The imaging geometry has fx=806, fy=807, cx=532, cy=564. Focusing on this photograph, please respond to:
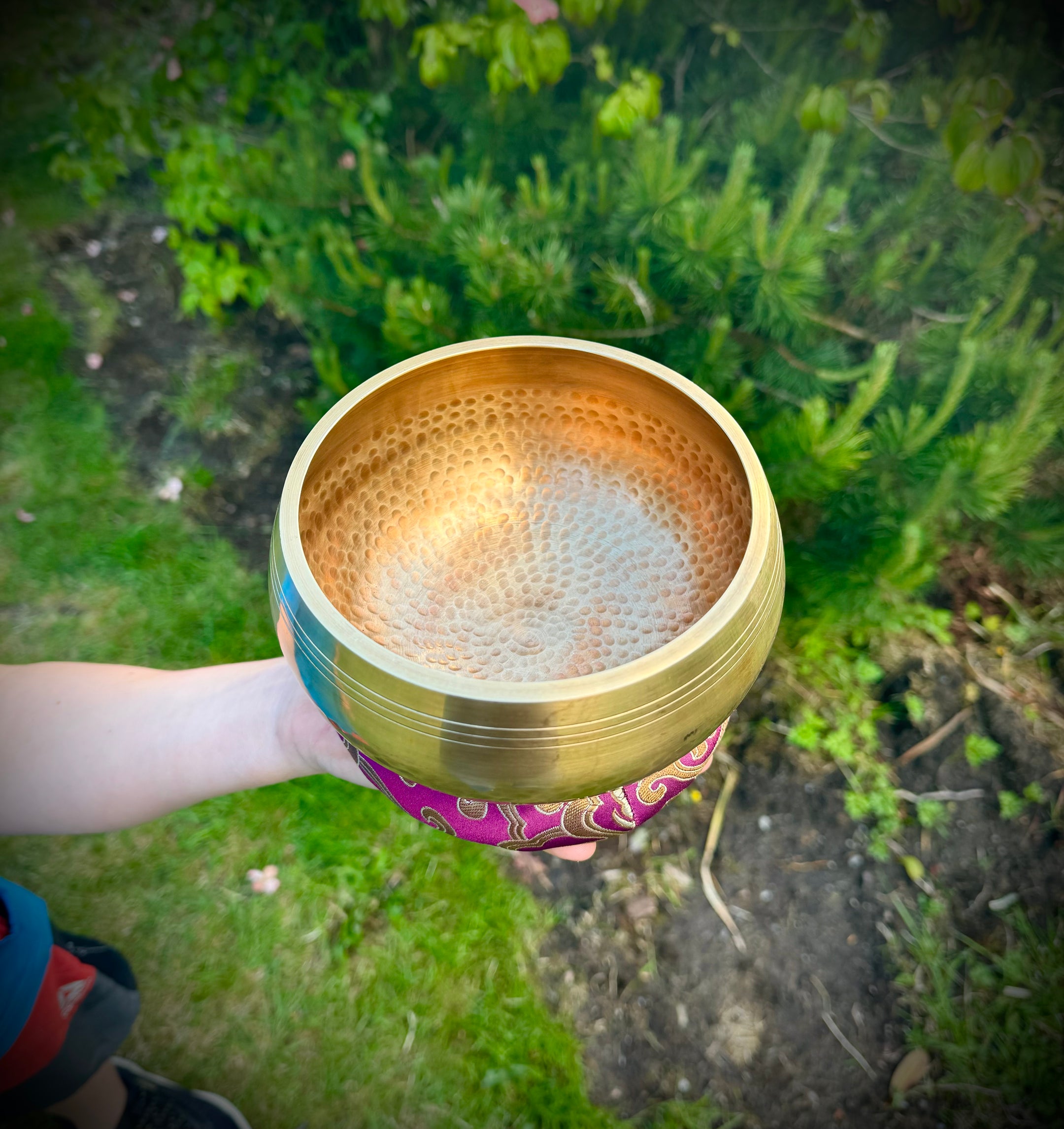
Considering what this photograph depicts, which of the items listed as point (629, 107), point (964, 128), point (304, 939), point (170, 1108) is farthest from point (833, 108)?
point (170, 1108)

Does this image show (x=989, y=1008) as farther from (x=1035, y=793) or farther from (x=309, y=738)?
(x=309, y=738)

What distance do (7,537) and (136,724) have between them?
3.59 ft

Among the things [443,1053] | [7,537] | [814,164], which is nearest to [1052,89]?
[814,164]

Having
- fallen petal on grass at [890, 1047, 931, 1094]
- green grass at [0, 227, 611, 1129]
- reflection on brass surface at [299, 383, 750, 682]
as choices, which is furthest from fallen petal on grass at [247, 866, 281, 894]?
fallen petal on grass at [890, 1047, 931, 1094]

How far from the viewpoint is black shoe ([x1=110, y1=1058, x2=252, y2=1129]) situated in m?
1.25

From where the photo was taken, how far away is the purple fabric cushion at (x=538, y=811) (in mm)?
804

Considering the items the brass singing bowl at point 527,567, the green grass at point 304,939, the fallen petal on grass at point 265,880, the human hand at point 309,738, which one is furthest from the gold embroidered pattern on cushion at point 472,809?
the fallen petal on grass at point 265,880

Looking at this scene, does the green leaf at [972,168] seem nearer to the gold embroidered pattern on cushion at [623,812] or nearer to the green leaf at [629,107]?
the green leaf at [629,107]

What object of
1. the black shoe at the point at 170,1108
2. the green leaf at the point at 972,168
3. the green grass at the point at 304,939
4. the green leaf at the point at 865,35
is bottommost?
the black shoe at the point at 170,1108

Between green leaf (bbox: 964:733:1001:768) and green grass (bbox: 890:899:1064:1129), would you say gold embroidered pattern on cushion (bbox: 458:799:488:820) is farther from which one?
green leaf (bbox: 964:733:1001:768)

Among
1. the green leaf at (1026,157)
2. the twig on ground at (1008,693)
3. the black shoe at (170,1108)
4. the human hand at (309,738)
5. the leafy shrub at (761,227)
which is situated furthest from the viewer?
the twig on ground at (1008,693)

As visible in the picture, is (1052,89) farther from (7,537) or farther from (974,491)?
(7,537)

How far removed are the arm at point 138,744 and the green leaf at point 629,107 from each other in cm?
89

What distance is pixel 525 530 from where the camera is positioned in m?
0.99
